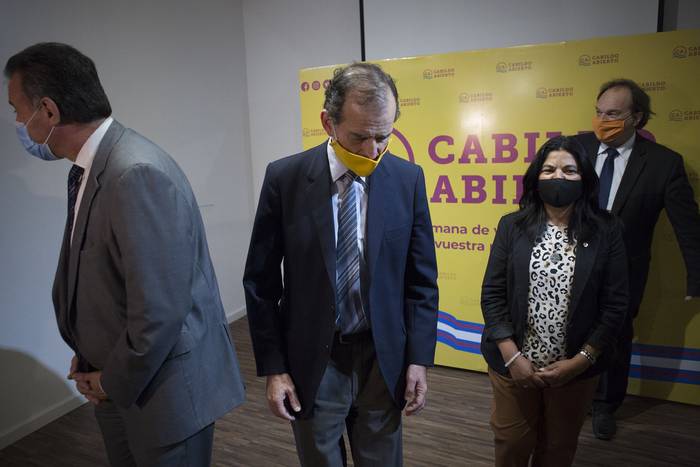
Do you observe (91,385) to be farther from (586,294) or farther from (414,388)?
(586,294)

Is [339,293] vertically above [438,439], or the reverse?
[339,293]

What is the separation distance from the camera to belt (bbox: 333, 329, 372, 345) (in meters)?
1.41

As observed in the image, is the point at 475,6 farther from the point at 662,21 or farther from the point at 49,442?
the point at 49,442

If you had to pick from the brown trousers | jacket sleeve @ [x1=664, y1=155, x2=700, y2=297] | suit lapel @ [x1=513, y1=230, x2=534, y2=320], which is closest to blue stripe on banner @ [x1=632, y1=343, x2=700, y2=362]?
jacket sleeve @ [x1=664, y1=155, x2=700, y2=297]

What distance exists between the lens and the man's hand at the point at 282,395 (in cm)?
140

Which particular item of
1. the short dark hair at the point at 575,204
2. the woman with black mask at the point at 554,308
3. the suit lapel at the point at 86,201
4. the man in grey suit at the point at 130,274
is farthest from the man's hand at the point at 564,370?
the suit lapel at the point at 86,201

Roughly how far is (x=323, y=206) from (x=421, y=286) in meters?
0.40

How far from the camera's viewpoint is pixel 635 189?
2680mm

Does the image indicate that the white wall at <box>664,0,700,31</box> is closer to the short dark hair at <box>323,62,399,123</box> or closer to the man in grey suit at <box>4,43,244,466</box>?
the short dark hair at <box>323,62,399,123</box>

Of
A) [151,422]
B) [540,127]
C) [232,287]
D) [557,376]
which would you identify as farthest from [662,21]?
[232,287]

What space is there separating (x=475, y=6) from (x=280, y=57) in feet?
6.07

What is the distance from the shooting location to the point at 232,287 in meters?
4.74

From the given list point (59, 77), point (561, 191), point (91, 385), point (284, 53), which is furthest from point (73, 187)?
point (284, 53)

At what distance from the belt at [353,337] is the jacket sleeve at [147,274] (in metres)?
0.42
